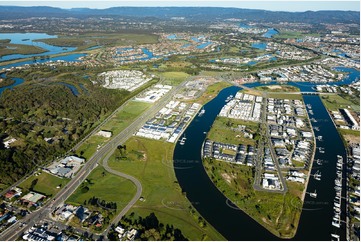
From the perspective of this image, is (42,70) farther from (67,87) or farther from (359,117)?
(359,117)

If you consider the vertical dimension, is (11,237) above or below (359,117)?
below

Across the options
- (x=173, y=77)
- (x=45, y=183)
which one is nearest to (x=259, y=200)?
(x=45, y=183)

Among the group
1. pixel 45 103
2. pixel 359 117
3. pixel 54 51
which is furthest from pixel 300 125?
pixel 54 51

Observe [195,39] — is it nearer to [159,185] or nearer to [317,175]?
[317,175]

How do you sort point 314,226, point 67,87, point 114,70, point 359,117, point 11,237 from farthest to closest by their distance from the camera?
point 114,70 → point 67,87 → point 359,117 → point 314,226 → point 11,237

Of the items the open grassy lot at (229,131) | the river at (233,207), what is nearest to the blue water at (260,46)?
the open grassy lot at (229,131)

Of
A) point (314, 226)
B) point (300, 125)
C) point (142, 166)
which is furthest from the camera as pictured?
point (300, 125)

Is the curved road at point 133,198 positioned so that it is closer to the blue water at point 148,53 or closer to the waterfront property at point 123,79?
the waterfront property at point 123,79
